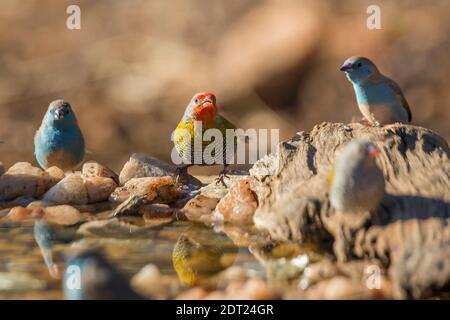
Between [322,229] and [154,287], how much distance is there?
0.88 meters

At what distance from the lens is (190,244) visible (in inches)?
163

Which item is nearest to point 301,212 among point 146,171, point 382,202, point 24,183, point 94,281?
point 382,202

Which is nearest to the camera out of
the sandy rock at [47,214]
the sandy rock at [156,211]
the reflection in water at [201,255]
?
the reflection in water at [201,255]

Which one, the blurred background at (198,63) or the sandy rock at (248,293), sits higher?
the blurred background at (198,63)

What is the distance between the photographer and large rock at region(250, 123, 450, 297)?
11.4 feet

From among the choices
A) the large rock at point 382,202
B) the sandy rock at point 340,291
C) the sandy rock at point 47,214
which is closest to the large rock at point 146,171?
the sandy rock at point 47,214

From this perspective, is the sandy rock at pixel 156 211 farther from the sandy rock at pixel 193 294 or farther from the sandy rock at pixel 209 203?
the sandy rock at pixel 193 294

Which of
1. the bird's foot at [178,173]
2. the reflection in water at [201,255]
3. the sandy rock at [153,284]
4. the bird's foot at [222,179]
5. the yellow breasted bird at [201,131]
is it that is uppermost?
the yellow breasted bird at [201,131]

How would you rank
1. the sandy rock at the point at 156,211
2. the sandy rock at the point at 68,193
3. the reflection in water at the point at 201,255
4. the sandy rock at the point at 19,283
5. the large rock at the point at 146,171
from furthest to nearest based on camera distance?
1. the large rock at the point at 146,171
2. the sandy rock at the point at 68,193
3. the sandy rock at the point at 156,211
4. the reflection in water at the point at 201,255
5. the sandy rock at the point at 19,283

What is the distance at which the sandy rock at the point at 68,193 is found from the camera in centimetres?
507

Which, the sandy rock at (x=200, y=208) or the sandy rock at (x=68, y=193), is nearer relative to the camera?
the sandy rock at (x=200, y=208)

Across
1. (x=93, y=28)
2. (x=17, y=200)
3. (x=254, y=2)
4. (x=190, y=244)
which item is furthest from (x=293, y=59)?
(x=190, y=244)

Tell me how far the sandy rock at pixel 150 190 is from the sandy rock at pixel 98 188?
5 cm
